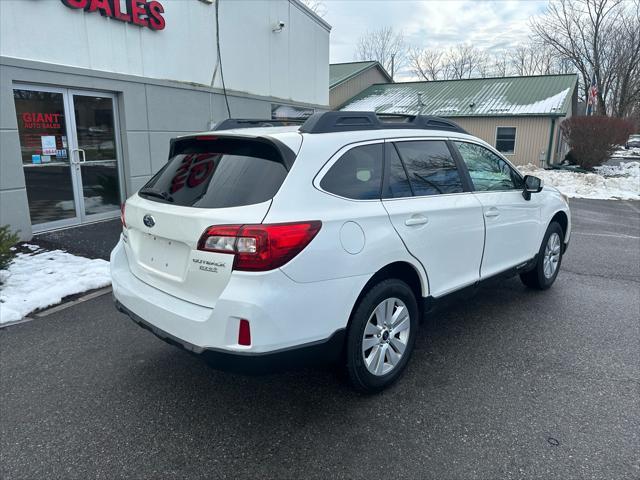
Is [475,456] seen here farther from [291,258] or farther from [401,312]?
[291,258]

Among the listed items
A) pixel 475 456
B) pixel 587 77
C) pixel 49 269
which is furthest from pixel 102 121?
pixel 587 77

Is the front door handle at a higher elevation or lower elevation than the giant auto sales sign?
lower

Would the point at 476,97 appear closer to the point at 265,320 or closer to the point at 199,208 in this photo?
the point at 199,208

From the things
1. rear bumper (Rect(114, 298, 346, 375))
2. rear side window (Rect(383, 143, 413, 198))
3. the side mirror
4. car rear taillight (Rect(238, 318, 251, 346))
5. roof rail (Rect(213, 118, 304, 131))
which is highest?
roof rail (Rect(213, 118, 304, 131))

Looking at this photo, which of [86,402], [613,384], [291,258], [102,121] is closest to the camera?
[291,258]

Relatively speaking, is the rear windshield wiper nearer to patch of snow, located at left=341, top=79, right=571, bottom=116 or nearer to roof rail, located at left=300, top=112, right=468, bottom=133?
roof rail, located at left=300, top=112, right=468, bottom=133

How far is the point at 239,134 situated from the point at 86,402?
2066mm

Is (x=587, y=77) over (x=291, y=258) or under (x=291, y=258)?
over

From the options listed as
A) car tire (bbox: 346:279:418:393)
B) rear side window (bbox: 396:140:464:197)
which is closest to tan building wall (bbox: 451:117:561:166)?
rear side window (bbox: 396:140:464:197)

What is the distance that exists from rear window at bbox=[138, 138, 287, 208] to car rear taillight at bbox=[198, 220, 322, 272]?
0.20 meters

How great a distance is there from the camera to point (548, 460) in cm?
256

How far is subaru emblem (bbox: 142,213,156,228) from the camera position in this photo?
2.95m

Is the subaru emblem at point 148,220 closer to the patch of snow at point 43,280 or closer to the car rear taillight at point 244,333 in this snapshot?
the car rear taillight at point 244,333

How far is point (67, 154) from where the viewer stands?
7.74m
